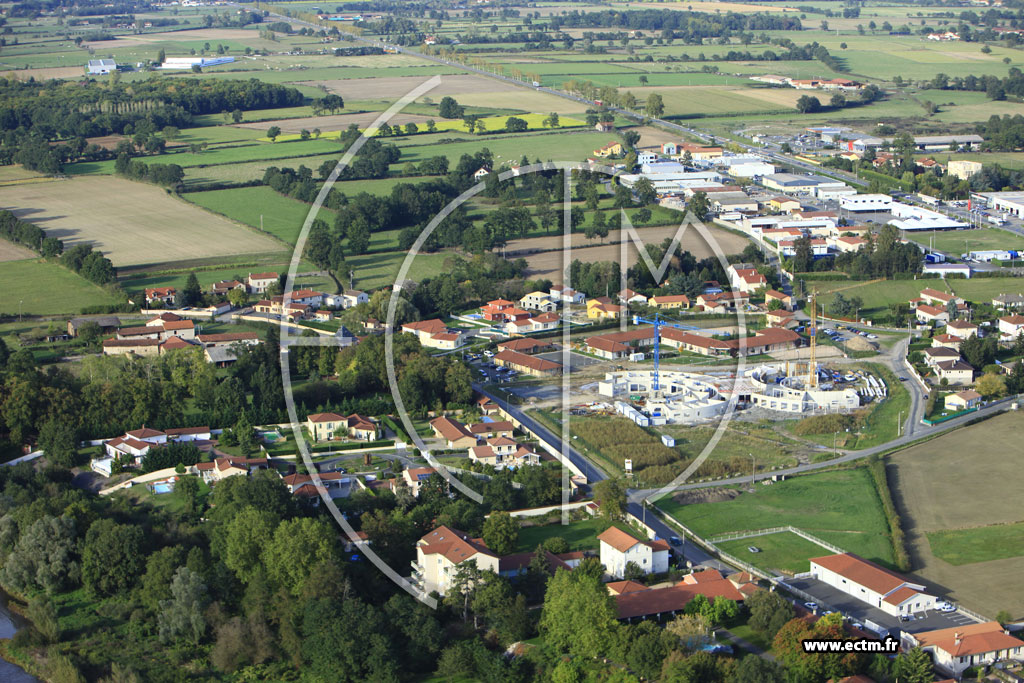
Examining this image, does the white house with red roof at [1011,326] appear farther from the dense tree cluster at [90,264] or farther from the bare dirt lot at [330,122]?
the bare dirt lot at [330,122]

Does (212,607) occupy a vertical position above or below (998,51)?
below

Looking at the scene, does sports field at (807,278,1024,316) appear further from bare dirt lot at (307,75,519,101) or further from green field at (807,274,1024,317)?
bare dirt lot at (307,75,519,101)

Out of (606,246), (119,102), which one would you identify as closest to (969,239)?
(606,246)

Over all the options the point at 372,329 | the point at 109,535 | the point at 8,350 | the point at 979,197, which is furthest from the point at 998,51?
the point at 109,535

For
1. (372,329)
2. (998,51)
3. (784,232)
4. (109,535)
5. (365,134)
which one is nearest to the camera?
(109,535)

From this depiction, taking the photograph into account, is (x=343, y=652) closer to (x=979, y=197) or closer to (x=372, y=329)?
(x=372, y=329)

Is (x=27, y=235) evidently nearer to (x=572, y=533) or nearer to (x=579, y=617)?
(x=572, y=533)

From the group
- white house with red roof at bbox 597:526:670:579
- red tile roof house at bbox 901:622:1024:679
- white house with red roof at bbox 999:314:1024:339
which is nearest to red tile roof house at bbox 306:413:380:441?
white house with red roof at bbox 597:526:670:579
